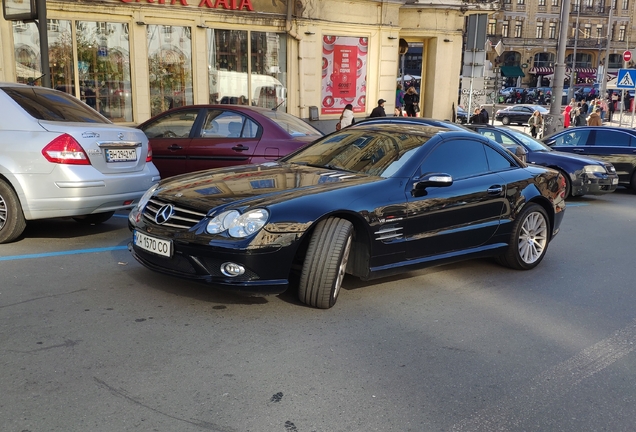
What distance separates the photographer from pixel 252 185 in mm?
5355

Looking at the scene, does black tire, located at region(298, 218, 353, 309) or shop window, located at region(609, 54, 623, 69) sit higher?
shop window, located at region(609, 54, 623, 69)

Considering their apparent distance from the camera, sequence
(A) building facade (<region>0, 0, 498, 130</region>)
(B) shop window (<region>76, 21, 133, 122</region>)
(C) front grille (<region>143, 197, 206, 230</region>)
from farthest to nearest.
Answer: (B) shop window (<region>76, 21, 133, 122</region>) < (A) building facade (<region>0, 0, 498, 130</region>) < (C) front grille (<region>143, 197, 206, 230</region>)

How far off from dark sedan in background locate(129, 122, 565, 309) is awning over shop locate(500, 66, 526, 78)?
71133 millimetres

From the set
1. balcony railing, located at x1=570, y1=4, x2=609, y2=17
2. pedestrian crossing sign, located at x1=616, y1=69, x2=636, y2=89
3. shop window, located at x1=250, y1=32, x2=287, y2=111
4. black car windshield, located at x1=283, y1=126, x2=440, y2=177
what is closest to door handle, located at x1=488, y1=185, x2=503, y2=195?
black car windshield, located at x1=283, y1=126, x2=440, y2=177

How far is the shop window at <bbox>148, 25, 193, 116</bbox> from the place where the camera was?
1622 cm

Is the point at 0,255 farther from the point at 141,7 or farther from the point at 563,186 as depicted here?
the point at 141,7

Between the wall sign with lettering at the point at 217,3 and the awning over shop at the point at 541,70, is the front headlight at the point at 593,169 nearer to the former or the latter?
the wall sign with lettering at the point at 217,3

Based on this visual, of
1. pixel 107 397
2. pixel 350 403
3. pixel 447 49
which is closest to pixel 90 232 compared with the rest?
pixel 107 397

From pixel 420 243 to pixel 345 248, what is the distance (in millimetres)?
913

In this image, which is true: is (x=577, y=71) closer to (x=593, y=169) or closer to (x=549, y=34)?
(x=549, y=34)

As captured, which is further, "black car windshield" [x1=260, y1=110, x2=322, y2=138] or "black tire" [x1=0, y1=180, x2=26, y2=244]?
"black car windshield" [x1=260, y1=110, x2=322, y2=138]

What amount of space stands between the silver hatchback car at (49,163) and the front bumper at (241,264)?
2.40m

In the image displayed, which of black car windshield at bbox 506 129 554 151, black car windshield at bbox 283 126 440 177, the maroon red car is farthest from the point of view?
black car windshield at bbox 506 129 554 151

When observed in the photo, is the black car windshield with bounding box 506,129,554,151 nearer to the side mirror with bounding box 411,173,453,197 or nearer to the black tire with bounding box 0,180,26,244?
the side mirror with bounding box 411,173,453,197
